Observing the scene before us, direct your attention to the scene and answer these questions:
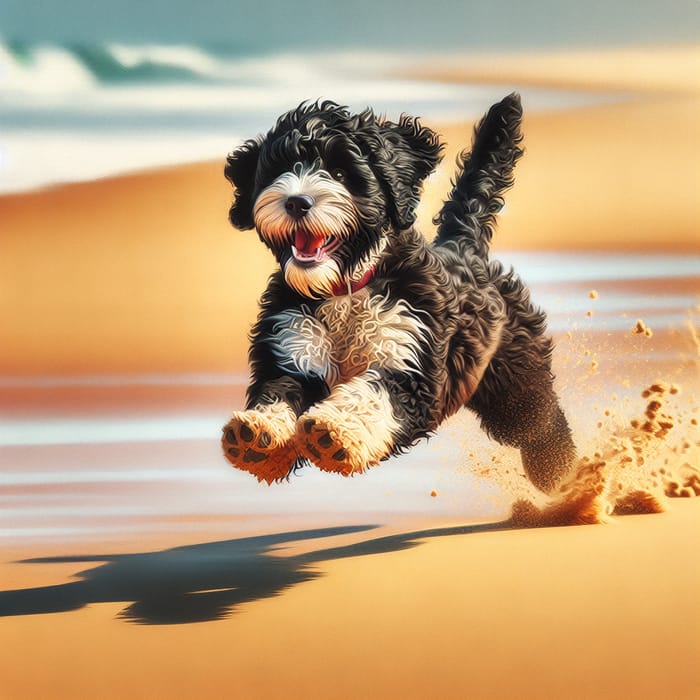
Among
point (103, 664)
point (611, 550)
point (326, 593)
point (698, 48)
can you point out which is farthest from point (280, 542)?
point (698, 48)

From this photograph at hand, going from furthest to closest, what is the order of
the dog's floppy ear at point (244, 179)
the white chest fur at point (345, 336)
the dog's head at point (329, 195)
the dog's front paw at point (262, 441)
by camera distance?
the dog's floppy ear at point (244, 179) < the white chest fur at point (345, 336) < the dog's head at point (329, 195) < the dog's front paw at point (262, 441)

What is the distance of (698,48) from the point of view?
14.4 feet

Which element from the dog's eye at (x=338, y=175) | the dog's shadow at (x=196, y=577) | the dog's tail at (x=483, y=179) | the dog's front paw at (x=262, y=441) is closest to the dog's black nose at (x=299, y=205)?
the dog's eye at (x=338, y=175)

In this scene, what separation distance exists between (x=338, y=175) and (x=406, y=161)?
0.31 metres

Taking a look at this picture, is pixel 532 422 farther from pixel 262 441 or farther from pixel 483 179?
pixel 262 441

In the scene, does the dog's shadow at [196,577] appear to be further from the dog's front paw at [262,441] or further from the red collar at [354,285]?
the red collar at [354,285]

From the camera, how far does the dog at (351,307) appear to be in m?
3.24

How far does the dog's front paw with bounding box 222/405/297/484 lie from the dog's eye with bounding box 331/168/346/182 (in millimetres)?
830

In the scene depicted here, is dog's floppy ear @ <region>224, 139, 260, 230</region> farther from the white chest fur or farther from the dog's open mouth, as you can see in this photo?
the white chest fur

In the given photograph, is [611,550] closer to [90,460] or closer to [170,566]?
[170,566]

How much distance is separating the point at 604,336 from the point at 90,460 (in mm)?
2415

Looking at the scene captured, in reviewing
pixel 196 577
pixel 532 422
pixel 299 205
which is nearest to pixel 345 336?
pixel 299 205

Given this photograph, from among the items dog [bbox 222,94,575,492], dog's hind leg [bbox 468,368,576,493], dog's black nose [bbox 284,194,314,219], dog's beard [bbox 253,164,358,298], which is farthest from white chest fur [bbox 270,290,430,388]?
dog's hind leg [bbox 468,368,576,493]

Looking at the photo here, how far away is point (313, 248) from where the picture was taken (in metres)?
3.40
